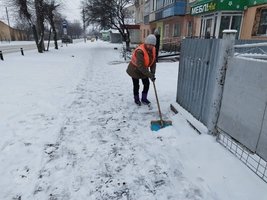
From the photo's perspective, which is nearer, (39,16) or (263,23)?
(263,23)

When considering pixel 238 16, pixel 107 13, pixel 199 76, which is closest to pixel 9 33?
pixel 107 13

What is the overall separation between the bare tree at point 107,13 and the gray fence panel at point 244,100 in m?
24.2

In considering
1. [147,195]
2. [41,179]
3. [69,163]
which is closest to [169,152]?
[147,195]

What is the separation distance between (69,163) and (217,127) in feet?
7.12

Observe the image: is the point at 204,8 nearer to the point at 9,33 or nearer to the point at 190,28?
the point at 190,28

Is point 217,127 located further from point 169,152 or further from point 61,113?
point 61,113

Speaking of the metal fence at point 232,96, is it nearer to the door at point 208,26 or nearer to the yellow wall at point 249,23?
the yellow wall at point 249,23

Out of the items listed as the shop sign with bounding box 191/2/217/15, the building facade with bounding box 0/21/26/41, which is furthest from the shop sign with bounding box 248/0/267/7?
the building facade with bounding box 0/21/26/41

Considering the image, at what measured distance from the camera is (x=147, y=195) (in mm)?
2551

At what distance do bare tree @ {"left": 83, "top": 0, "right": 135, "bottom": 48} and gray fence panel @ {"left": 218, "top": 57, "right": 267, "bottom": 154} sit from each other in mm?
24216

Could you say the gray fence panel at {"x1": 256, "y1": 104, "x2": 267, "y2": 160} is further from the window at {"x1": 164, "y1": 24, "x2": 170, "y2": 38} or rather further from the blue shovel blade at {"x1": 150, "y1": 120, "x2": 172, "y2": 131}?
the window at {"x1": 164, "y1": 24, "x2": 170, "y2": 38}

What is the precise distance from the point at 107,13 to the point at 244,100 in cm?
2719

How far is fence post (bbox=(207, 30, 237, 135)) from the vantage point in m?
3.09

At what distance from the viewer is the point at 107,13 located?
1089 inches
